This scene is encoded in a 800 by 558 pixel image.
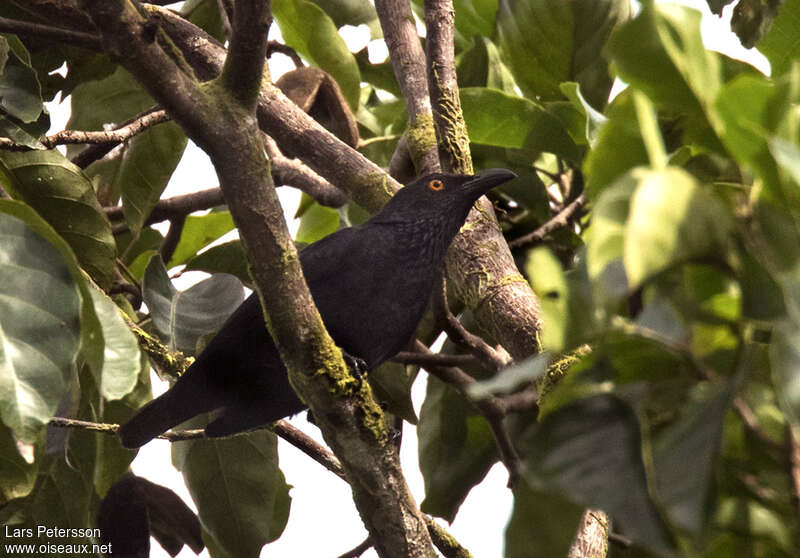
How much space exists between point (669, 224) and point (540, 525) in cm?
51

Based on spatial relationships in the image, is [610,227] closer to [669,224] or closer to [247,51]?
[669,224]

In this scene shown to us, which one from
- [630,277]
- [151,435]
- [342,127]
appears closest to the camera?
[630,277]

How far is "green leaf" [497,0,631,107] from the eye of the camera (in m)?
3.69

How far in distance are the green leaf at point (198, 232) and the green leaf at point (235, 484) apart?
107 centimetres

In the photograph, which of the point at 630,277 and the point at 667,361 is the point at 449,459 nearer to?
the point at 667,361

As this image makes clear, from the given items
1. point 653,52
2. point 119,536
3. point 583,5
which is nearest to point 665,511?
point 653,52

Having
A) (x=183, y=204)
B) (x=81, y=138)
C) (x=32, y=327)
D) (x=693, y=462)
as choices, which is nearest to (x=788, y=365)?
(x=693, y=462)

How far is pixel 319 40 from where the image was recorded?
4121 millimetres

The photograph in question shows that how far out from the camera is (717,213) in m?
1.07

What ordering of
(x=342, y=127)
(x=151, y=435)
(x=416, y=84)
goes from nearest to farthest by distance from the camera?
1. (x=151, y=435)
2. (x=416, y=84)
3. (x=342, y=127)

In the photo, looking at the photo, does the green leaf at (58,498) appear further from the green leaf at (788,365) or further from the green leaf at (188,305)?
the green leaf at (788,365)

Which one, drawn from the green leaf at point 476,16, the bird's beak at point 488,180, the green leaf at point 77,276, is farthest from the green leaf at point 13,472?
the green leaf at point 476,16

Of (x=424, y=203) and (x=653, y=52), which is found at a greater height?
(x=424, y=203)

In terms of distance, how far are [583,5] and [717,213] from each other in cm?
281
